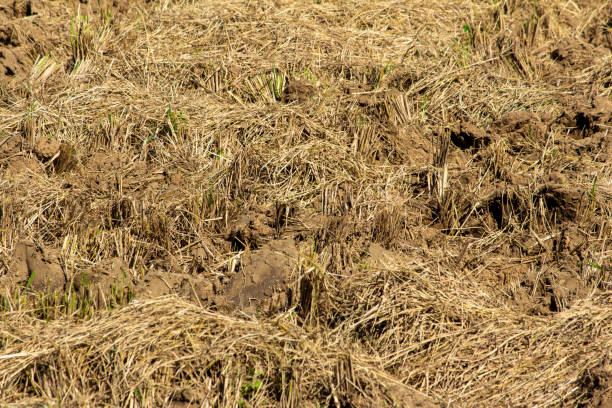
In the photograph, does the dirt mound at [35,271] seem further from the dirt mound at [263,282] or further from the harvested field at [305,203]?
the dirt mound at [263,282]

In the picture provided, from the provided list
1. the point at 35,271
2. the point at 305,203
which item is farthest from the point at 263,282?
the point at 35,271

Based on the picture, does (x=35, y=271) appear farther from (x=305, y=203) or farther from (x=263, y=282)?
(x=305, y=203)

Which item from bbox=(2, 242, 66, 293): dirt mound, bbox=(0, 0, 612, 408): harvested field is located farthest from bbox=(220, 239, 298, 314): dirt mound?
bbox=(2, 242, 66, 293): dirt mound

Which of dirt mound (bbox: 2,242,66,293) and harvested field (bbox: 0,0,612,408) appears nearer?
harvested field (bbox: 0,0,612,408)

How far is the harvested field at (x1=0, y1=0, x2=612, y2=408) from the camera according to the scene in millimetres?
2791

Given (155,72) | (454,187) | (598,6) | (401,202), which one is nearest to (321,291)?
(401,202)

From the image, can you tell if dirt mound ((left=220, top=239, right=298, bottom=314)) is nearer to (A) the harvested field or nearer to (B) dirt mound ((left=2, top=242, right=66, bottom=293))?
(A) the harvested field

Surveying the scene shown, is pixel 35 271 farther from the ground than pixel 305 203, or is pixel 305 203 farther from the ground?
pixel 305 203

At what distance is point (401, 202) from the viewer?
3715 millimetres

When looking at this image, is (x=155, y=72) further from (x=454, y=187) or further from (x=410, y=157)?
(x=454, y=187)

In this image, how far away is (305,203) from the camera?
3746mm

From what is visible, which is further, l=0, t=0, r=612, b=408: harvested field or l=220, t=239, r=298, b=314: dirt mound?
l=220, t=239, r=298, b=314: dirt mound

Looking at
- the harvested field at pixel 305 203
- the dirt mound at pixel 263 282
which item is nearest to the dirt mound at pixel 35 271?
the harvested field at pixel 305 203

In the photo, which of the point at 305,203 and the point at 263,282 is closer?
the point at 263,282
